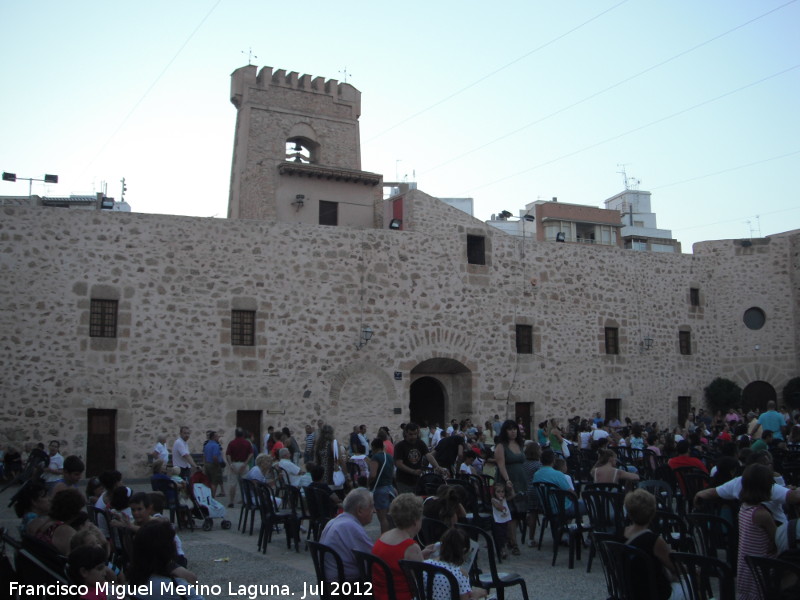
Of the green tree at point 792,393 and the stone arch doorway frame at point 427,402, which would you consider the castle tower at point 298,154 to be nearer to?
the stone arch doorway frame at point 427,402

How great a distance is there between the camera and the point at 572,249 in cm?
2259

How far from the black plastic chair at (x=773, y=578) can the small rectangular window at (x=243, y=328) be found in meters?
14.7

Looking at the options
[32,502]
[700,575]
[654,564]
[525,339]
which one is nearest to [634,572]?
[654,564]

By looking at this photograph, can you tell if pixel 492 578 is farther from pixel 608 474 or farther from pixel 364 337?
pixel 364 337

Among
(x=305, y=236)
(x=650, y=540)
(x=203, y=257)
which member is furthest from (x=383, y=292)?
(x=650, y=540)

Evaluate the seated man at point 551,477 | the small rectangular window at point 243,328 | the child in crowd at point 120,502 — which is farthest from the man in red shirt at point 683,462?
the small rectangular window at point 243,328

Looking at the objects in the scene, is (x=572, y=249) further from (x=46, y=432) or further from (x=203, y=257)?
(x=46, y=432)

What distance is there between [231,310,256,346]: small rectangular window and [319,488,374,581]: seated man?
12.6 m

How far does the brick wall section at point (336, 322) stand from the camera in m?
16.5

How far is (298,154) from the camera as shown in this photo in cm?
2841

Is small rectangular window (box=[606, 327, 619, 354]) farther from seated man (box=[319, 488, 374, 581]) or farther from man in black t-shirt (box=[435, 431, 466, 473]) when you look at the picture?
seated man (box=[319, 488, 374, 581])

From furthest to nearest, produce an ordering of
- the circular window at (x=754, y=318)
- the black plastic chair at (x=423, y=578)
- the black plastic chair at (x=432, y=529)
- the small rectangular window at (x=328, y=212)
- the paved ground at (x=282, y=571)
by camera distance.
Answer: the small rectangular window at (x=328, y=212) < the circular window at (x=754, y=318) < the paved ground at (x=282, y=571) < the black plastic chair at (x=432, y=529) < the black plastic chair at (x=423, y=578)

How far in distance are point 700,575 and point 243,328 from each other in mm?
14515

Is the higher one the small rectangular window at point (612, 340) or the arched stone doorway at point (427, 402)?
the small rectangular window at point (612, 340)
